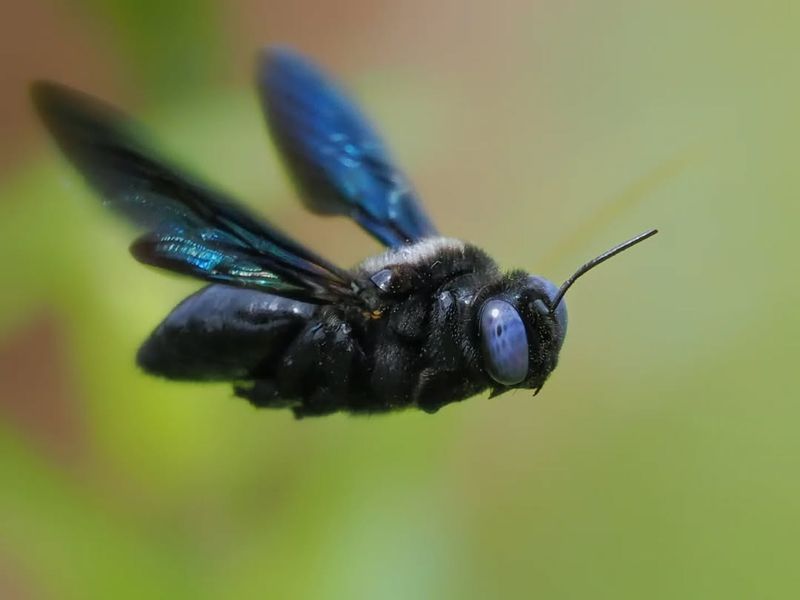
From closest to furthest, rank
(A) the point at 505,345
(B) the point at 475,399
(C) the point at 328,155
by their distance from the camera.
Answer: (A) the point at 505,345
(C) the point at 328,155
(B) the point at 475,399

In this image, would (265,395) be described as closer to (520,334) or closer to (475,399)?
(520,334)

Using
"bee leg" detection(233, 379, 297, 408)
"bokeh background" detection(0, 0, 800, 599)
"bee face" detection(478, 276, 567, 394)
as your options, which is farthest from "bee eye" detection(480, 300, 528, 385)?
"bokeh background" detection(0, 0, 800, 599)

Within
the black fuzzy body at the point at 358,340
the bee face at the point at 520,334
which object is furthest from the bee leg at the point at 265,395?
the bee face at the point at 520,334

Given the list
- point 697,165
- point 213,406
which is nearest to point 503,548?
point 213,406

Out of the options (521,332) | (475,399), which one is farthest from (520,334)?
(475,399)

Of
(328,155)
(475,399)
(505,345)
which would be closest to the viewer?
(505,345)

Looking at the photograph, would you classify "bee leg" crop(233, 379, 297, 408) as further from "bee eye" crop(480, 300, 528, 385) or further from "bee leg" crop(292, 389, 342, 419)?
"bee eye" crop(480, 300, 528, 385)

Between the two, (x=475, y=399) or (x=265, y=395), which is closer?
(x=265, y=395)
